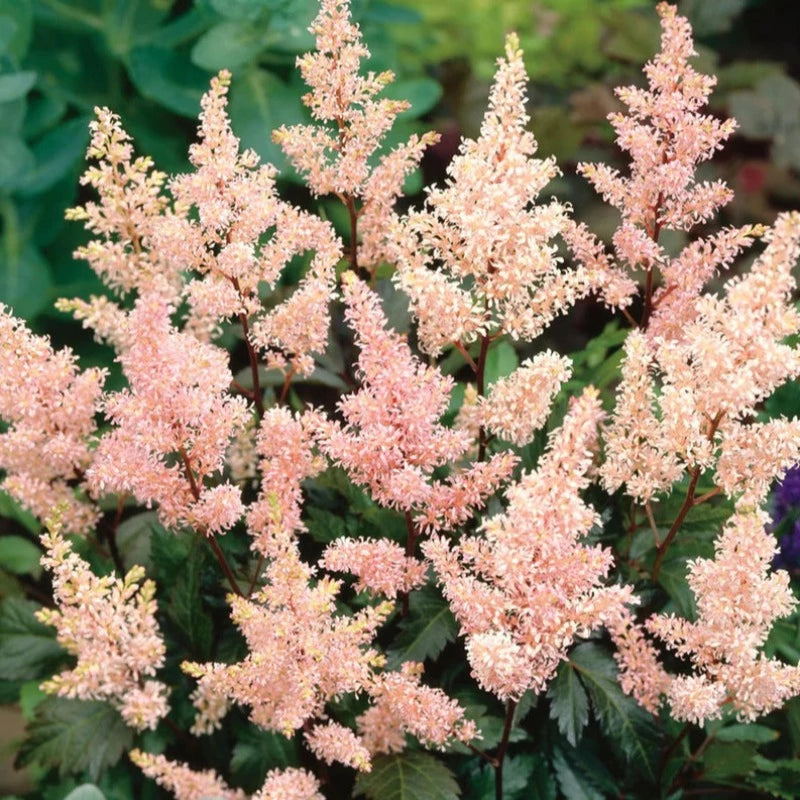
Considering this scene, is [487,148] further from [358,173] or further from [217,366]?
[217,366]

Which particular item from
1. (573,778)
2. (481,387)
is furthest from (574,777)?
(481,387)

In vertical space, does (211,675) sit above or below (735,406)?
below

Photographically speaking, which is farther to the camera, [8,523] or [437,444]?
[8,523]

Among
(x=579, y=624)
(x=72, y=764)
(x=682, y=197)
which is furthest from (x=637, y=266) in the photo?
(x=72, y=764)

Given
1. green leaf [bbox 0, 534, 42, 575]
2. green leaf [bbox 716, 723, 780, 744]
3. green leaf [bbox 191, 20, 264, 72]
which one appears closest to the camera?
green leaf [bbox 716, 723, 780, 744]

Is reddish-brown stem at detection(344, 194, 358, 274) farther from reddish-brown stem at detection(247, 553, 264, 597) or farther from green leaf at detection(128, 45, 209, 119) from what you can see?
green leaf at detection(128, 45, 209, 119)

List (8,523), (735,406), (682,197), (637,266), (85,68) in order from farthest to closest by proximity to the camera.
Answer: (85,68)
(8,523)
(637,266)
(682,197)
(735,406)

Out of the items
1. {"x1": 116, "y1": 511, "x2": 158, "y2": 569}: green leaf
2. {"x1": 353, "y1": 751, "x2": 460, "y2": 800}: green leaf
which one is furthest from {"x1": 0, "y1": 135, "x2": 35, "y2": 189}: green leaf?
{"x1": 353, "y1": 751, "x2": 460, "y2": 800}: green leaf
